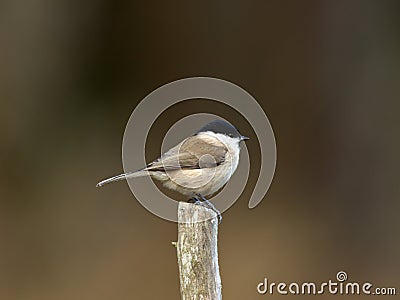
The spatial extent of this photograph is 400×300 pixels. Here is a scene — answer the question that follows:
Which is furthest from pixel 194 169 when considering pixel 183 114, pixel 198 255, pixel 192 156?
pixel 183 114

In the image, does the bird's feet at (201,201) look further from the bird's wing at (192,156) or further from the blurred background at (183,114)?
the blurred background at (183,114)

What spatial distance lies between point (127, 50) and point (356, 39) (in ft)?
6.23

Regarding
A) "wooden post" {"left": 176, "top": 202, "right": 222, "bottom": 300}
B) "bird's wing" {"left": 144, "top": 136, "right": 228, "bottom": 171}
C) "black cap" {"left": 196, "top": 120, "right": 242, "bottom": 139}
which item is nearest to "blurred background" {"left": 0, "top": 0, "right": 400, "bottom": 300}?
"black cap" {"left": 196, "top": 120, "right": 242, "bottom": 139}

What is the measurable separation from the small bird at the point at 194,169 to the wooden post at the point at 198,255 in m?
0.20

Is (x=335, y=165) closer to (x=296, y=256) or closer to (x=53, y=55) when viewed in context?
(x=296, y=256)

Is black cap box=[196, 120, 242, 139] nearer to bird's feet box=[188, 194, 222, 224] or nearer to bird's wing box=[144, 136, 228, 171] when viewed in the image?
bird's wing box=[144, 136, 228, 171]

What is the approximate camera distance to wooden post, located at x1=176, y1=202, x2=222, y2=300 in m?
2.66

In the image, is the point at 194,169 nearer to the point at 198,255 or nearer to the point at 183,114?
the point at 198,255

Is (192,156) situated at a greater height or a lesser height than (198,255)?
greater

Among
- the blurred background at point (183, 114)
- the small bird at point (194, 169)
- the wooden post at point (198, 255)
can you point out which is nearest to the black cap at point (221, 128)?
the small bird at point (194, 169)

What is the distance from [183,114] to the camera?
17.0 feet

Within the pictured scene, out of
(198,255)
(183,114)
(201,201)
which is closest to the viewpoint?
(198,255)

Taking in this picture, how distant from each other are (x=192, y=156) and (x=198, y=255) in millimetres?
563

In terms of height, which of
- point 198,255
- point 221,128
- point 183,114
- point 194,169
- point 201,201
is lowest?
point 198,255
